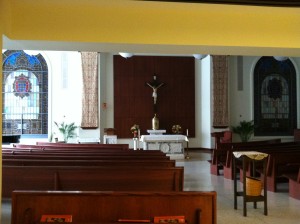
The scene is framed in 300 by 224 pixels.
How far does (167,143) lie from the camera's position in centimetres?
1200

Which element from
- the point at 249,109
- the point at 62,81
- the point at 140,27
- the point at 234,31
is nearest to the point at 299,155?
the point at 234,31

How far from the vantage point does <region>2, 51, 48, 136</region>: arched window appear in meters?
14.6

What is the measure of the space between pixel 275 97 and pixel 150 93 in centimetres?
533

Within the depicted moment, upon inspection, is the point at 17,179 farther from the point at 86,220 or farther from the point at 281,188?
the point at 281,188

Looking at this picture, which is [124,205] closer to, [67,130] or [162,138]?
[162,138]

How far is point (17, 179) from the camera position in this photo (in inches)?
193

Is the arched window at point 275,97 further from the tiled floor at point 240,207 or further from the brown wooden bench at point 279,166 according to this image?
the brown wooden bench at point 279,166

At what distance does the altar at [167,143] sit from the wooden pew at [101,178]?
279 inches

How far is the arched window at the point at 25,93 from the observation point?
1457 centimetres

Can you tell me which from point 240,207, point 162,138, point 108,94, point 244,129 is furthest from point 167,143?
point 240,207

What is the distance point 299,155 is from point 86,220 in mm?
5112

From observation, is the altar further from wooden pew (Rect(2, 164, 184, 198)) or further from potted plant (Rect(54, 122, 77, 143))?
wooden pew (Rect(2, 164, 184, 198))

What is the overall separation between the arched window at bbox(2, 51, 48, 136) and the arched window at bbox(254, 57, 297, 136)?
345 inches

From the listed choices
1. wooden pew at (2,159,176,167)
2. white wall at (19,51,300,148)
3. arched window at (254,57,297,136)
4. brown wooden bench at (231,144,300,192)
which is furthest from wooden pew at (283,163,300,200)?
arched window at (254,57,297,136)
